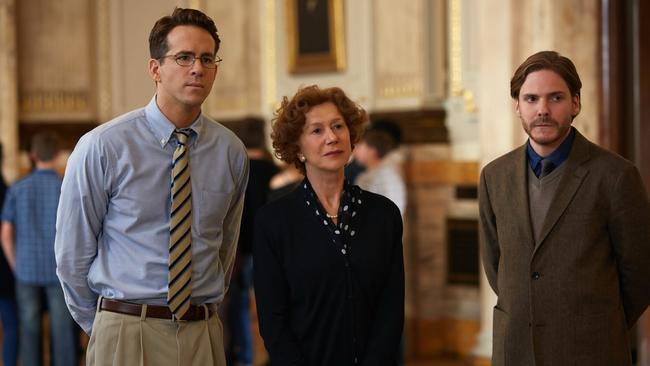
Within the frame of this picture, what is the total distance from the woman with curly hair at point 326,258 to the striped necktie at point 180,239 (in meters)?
0.24

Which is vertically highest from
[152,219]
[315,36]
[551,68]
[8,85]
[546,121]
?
[315,36]

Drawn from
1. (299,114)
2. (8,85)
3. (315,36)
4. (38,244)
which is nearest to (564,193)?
(299,114)

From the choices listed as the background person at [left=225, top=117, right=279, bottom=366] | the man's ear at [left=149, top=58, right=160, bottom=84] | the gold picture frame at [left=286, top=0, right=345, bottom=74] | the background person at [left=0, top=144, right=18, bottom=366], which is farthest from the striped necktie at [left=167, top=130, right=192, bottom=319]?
the gold picture frame at [left=286, top=0, right=345, bottom=74]

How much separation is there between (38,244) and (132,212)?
132 inches

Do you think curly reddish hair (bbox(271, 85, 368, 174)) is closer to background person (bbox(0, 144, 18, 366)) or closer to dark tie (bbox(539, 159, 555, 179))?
dark tie (bbox(539, 159, 555, 179))

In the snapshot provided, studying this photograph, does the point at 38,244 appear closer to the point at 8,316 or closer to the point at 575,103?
the point at 8,316

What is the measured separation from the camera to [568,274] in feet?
9.48

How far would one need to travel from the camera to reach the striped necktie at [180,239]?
9.75 feet

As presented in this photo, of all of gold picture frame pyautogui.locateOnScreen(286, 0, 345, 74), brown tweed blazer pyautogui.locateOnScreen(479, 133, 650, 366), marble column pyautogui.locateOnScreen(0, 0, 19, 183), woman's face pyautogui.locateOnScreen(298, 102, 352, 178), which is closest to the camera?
brown tweed blazer pyautogui.locateOnScreen(479, 133, 650, 366)

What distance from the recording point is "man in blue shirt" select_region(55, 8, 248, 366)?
2975mm

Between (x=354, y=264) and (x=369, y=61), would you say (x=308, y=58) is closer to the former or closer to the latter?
(x=369, y=61)

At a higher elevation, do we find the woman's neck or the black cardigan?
the woman's neck

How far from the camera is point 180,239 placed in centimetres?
298

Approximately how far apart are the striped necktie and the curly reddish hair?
35cm
